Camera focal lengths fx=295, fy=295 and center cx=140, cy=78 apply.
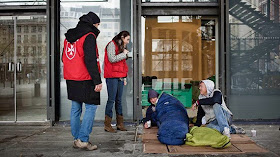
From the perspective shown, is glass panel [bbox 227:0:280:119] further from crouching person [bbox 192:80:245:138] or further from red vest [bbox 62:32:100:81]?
red vest [bbox 62:32:100:81]

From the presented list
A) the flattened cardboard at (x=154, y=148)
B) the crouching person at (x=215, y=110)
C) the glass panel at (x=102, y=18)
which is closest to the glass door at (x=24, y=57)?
the glass panel at (x=102, y=18)

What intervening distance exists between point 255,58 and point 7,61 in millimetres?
4830

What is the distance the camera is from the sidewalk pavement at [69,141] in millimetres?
3549

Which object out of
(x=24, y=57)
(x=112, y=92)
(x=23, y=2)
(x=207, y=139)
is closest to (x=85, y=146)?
(x=112, y=92)

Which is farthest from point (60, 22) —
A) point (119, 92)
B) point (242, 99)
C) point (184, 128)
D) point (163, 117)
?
point (242, 99)

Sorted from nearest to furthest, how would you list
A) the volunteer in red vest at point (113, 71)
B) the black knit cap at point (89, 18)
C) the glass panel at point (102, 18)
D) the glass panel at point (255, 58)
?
the black knit cap at point (89, 18) → the volunteer in red vest at point (113, 71) → the glass panel at point (255, 58) → the glass panel at point (102, 18)

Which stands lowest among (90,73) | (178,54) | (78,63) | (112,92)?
(112,92)

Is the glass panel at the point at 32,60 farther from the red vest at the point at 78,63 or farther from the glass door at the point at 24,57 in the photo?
the red vest at the point at 78,63

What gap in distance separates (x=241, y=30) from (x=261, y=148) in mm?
2554

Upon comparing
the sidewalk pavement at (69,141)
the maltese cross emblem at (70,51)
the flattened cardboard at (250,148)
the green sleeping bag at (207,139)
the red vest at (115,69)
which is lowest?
the sidewalk pavement at (69,141)

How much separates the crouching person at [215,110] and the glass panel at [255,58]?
104cm

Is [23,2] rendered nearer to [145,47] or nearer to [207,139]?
[145,47]

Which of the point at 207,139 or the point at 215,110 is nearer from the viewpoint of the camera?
the point at 207,139

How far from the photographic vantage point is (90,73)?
3.54 meters
